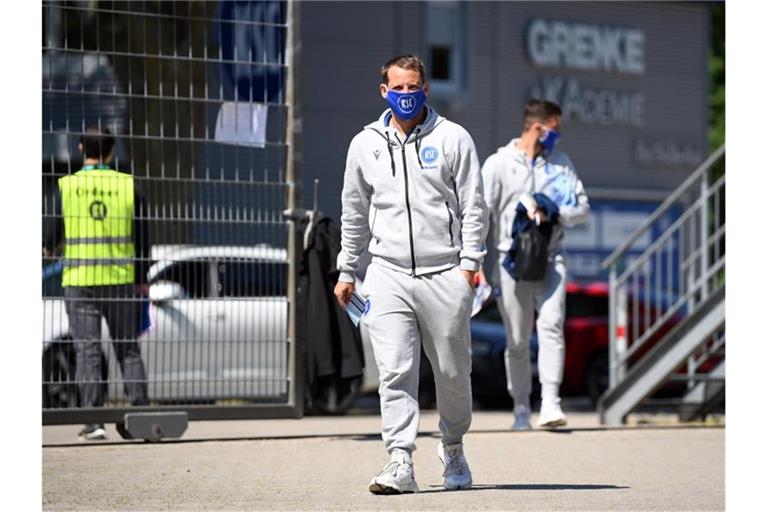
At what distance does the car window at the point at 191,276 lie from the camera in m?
10.1

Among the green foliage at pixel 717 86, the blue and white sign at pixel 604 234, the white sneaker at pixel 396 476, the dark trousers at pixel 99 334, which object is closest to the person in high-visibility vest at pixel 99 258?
the dark trousers at pixel 99 334

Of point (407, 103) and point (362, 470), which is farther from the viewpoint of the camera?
point (362, 470)

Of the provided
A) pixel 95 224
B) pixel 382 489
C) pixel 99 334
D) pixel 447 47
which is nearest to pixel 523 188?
pixel 95 224

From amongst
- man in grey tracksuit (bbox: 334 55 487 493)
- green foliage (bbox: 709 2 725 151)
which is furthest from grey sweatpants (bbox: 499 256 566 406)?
green foliage (bbox: 709 2 725 151)

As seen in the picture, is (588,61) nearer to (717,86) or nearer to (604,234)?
(604,234)

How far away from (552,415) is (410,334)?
152 inches

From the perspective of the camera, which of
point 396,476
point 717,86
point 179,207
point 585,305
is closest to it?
point 396,476

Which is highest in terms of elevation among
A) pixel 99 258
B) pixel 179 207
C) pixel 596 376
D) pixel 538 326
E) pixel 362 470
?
pixel 179 207

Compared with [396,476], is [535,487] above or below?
below

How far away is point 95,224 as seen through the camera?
9.96 meters

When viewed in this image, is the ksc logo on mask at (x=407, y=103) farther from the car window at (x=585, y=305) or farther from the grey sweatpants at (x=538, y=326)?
the car window at (x=585, y=305)

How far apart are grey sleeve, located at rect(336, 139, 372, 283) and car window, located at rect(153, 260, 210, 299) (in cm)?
311
